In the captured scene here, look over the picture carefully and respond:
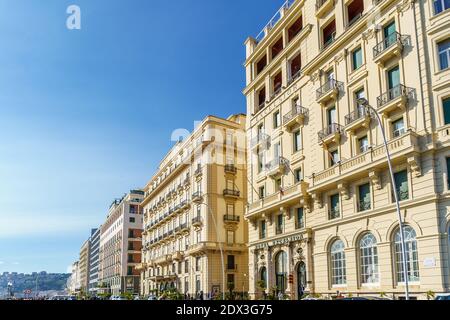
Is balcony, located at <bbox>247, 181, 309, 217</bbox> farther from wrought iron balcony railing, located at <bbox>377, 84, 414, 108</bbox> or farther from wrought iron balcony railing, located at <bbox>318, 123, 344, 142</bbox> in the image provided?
wrought iron balcony railing, located at <bbox>377, 84, 414, 108</bbox>

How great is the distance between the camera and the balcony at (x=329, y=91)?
35.5 metres

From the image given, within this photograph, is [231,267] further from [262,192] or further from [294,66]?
[294,66]

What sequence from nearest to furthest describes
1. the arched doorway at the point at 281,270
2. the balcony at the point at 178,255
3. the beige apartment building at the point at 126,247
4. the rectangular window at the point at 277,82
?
the arched doorway at the point at 281,270 → the rectangular window at the point at 277,82 → the balcony at the point at 178,255 → the beige apartment building at the point at 126,247

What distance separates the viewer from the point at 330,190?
115 feet

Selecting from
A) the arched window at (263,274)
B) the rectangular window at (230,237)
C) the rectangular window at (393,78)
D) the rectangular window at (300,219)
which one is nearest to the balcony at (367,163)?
the rectangular window at (300,219)

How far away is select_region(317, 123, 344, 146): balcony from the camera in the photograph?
34625 millimetres

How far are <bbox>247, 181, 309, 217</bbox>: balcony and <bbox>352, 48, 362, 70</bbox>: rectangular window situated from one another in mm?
9970

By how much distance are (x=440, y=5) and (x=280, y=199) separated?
19914 mm

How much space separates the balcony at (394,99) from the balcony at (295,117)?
31.9 ft

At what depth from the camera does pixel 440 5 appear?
2777 centimetres

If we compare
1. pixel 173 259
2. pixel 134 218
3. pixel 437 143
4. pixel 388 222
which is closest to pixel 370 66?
pixel 437 143

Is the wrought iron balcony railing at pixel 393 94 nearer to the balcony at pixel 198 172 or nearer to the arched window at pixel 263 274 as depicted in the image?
the arched window at pixel 263 274

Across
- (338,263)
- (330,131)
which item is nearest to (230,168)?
(330,131)
